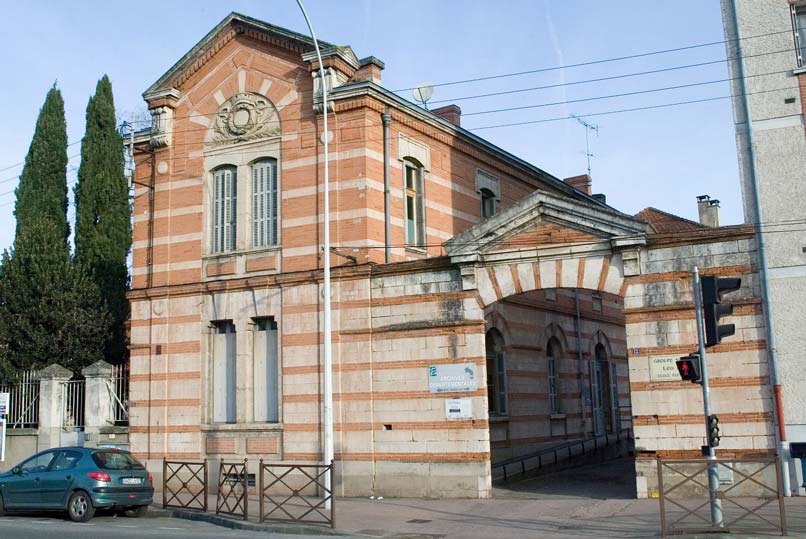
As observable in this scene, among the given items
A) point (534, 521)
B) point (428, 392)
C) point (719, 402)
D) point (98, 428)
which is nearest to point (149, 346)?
point (98, 428)

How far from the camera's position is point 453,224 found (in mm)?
22422

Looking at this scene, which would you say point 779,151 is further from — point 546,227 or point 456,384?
point 456,384

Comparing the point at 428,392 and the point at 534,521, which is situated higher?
the point at 428,392

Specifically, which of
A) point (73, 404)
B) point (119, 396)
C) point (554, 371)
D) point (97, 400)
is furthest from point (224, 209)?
point (554, 371)

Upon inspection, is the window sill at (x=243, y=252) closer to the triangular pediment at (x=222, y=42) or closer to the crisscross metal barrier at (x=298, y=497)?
the triangular pediment at (x=222, y=42)

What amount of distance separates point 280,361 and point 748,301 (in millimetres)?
10187

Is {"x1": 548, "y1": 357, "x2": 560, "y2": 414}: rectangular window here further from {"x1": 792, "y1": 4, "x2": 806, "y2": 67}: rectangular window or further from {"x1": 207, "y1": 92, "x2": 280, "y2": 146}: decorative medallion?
{"x1": 792, "y1": 4, "x2": 806, "y2": 67}: rectangular window

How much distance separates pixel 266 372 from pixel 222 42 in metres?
8.52

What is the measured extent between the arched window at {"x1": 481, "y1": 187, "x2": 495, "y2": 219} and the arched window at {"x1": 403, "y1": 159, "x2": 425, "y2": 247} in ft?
10.3

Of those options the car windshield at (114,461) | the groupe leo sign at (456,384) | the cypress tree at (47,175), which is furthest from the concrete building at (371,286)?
the cypress tree at (47,175)

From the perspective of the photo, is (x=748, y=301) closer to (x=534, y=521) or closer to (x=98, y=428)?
(x=534, y=521)

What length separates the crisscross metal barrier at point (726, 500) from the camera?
462 inches

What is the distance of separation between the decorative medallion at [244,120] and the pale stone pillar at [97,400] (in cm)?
684

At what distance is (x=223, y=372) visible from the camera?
20.9 meters
